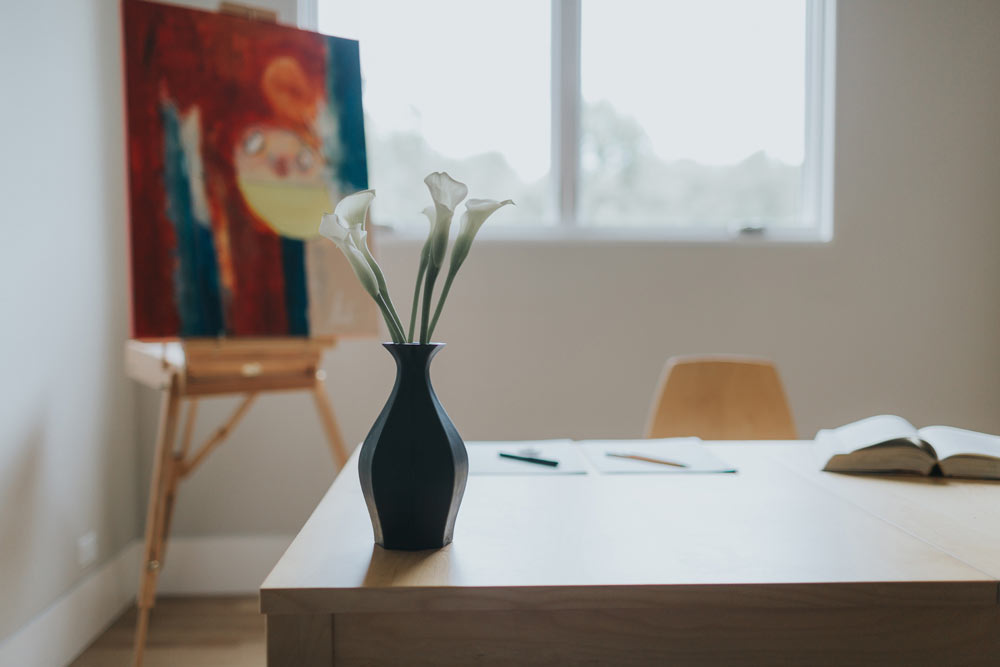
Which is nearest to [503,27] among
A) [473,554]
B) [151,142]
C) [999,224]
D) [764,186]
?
[764,186]

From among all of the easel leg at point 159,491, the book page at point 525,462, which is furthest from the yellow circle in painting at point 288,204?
the book page at point 525,462

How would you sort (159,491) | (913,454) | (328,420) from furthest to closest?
(328,420)
(159,491)
(913,454)

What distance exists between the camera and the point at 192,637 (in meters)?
2.14

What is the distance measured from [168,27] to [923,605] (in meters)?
2.01

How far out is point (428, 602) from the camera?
2.44 feet

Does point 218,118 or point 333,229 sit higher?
point 218,118

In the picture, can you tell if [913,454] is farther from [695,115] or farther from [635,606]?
[695,115]

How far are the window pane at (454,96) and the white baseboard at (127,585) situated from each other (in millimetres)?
1274

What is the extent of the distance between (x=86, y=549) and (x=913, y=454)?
2133mm

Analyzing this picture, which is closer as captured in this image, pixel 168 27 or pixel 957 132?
pixel 168 27

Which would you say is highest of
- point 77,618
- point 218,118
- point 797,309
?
point 218,118

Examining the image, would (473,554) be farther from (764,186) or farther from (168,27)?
(764,186)

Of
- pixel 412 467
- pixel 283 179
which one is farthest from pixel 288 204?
pixel 412 467

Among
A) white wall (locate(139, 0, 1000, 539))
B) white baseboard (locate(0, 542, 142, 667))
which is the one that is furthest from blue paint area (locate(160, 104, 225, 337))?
white baseboard (locate(0, 542, 142, 667))
